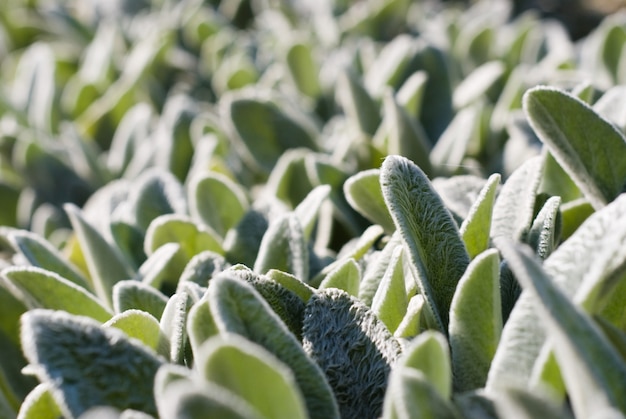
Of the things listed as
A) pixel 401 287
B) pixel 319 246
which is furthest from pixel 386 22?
pixel 401 287

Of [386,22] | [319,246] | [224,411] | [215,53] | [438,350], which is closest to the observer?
[224,411]

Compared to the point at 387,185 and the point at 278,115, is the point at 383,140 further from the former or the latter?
the point at 387,185

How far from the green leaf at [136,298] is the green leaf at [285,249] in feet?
0.59

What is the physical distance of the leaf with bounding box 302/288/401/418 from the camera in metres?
1.10

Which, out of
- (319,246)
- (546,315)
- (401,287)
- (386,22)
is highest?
(386,22)

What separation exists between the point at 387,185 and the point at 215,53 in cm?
203

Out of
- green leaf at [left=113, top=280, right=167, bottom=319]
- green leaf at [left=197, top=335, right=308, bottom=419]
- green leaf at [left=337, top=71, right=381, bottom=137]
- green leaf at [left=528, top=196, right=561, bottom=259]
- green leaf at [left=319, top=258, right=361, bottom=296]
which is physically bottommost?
green leaf at [left=113, top=280, right=167, bottom=319]

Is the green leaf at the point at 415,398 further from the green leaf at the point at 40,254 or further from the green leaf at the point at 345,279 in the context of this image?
the green leaf at the point at 40,254

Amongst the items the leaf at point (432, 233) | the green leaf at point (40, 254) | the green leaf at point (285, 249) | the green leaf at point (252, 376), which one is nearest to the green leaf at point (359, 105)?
the green leaf at point (285, 249)

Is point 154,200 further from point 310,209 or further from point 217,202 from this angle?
point 310,209

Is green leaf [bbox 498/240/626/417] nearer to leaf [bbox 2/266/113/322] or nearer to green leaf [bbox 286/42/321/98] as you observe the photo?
leaf [bbox 2/266/113/322]

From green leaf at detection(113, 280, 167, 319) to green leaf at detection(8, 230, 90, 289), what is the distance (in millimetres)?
293

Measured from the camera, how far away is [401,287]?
120 cm

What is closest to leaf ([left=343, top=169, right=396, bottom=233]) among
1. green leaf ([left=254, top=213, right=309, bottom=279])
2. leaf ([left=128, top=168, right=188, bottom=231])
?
green leaf ([left=254, top=213, right=309, bottom=279])
